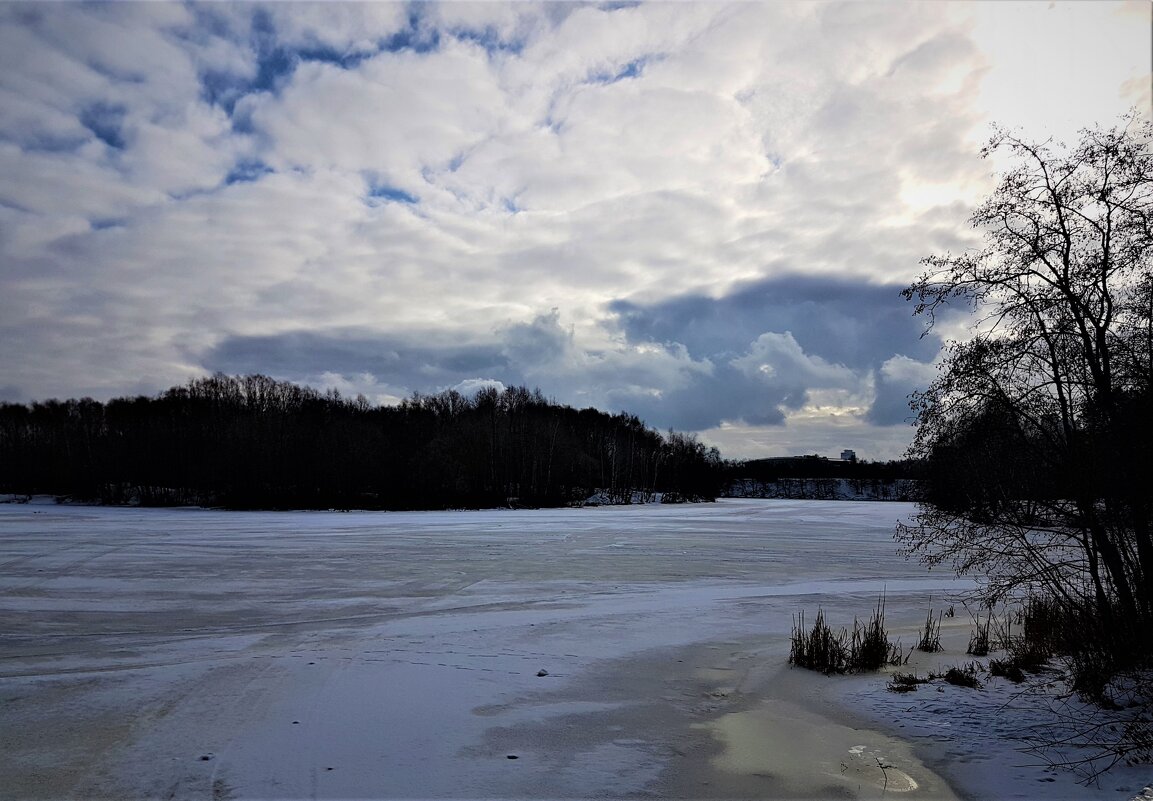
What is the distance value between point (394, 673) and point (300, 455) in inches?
2647

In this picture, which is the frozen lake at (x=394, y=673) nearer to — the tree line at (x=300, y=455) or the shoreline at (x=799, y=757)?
the shoreline at (x=799, y=757)

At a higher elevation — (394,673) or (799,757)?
(394,673)

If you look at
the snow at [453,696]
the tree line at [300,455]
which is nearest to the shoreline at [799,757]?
the snow at [453,696]

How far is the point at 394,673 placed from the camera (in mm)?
8266

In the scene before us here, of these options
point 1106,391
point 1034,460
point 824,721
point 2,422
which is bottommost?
point 824,721

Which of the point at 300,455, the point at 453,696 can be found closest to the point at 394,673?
the point at 453,696

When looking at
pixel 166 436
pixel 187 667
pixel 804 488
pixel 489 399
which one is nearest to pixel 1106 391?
pixel 187 667

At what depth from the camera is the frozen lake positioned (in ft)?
18.1

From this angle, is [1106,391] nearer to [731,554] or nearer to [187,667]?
[187,667]

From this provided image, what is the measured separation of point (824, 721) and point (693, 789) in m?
2.31

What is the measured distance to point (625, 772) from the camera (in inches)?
225

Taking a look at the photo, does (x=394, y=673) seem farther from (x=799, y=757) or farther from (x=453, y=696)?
(x=799, y=757)

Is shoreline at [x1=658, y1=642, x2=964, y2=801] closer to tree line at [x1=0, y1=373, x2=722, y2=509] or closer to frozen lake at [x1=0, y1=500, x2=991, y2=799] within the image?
frozen lake at [x1=0, y1=500, x2=991, y2=799]

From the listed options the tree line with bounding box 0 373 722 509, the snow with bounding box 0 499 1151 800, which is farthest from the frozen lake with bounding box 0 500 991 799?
the tree line with bounding box 0 373 722 509
